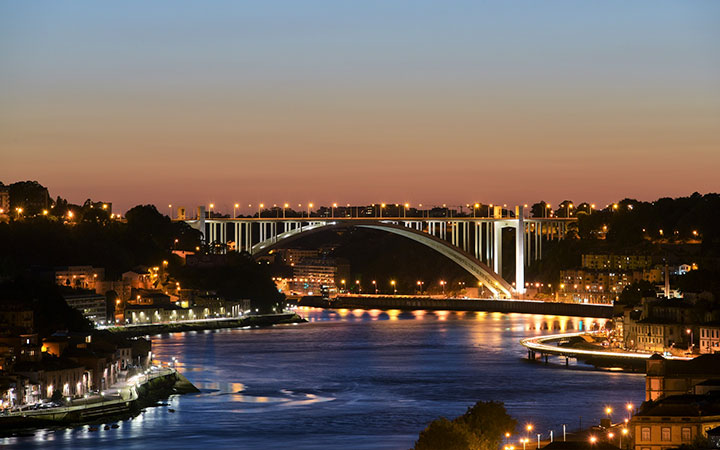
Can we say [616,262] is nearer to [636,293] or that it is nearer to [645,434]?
[636,293]

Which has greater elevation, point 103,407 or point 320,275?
point 320,275

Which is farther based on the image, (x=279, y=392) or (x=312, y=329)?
(x=312, y=329)

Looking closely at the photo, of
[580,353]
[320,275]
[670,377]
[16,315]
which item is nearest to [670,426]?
[670,377]

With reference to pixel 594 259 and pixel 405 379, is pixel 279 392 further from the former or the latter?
pixel 594 259

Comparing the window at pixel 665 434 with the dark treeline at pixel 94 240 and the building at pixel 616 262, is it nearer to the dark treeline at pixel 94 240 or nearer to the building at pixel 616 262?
the dark treeline at pixel 94 240

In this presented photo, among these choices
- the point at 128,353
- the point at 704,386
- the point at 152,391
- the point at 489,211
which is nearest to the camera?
the point at 704,386

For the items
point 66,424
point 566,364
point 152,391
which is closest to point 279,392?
point 152,391

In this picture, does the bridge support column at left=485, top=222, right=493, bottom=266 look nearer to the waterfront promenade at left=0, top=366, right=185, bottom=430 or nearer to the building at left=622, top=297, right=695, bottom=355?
the building at left=622, top=297, right=695, bottom=355

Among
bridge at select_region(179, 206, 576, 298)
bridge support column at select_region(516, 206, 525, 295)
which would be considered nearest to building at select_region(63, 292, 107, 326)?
bridge at select_region(179, 206, 576, 298)
